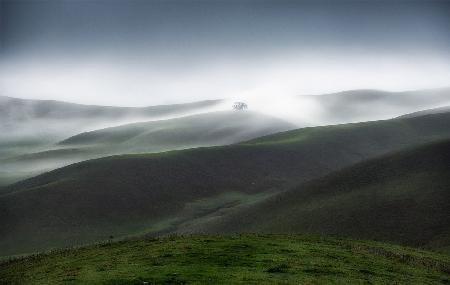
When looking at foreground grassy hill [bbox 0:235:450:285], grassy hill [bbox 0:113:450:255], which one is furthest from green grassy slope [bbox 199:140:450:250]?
foreground grassy hill [bbox 0:235:450:285]

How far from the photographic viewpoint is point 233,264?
114ft

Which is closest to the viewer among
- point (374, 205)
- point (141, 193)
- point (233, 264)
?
point (233, 264)

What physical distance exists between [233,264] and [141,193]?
118 metres

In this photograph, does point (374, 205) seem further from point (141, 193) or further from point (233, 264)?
point (141, 193)

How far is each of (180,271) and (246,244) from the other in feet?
33.2

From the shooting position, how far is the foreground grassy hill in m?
31.8

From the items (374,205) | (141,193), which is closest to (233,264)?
(374,205)

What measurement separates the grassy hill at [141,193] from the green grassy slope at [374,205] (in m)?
18.9

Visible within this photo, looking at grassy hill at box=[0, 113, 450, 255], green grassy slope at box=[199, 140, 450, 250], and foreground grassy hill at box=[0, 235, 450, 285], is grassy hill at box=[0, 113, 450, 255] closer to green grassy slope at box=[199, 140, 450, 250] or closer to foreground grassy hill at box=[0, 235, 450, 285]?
green grassy slope at box=[199, 140, 450, 250]

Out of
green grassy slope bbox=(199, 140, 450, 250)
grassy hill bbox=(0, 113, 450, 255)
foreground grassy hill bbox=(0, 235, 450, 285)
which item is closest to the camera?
foreground grassy hill bbox=(0, 235, 450, 285)

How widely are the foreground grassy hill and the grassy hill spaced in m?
67.0

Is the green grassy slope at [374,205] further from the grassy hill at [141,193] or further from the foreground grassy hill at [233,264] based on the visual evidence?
the foreground grassy hill at [233,264]

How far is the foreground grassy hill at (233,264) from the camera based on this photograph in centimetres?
3175

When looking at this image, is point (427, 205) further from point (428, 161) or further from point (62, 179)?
point (62, 179)
